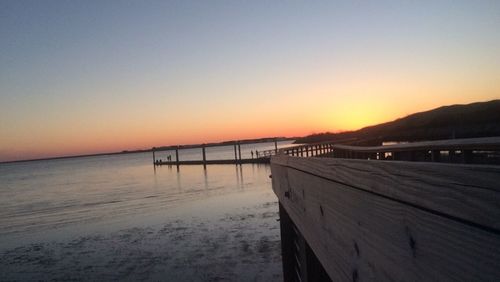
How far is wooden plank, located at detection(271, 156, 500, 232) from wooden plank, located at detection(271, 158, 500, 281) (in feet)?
0.08

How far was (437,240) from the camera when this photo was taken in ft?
3.39

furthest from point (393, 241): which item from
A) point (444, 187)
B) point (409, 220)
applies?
point (444, 187)

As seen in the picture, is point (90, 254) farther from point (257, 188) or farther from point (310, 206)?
point (257, 188)

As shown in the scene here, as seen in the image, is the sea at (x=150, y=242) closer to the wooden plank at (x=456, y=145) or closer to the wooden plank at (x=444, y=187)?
the wooden plank at (x=456, y=145)

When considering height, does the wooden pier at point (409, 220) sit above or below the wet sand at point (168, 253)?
above

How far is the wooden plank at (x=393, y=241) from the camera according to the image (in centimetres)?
92

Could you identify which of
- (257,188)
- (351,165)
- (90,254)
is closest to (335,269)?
(351,165)


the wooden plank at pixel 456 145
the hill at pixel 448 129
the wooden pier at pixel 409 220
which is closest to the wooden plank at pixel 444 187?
the wooden pier at pixel 409 220

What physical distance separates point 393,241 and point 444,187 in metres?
0.33

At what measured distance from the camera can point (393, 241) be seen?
126cm

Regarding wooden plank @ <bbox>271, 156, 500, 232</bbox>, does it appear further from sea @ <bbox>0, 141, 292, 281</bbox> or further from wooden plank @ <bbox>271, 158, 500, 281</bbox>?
sea @ <bbox>0, 141, 292, 281</bbox>

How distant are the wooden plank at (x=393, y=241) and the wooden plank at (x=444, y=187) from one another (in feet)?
0.08

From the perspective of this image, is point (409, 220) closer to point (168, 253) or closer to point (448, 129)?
point (168, 253)

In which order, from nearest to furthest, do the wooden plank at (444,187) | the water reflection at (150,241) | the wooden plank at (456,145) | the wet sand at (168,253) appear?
the wooden plank at (444,187) < the wooden plank at (456,145) < the wet sand at (168,253) < the water reflection at (150,241)
